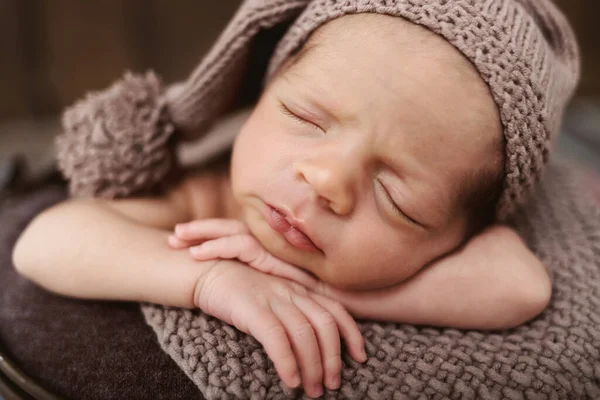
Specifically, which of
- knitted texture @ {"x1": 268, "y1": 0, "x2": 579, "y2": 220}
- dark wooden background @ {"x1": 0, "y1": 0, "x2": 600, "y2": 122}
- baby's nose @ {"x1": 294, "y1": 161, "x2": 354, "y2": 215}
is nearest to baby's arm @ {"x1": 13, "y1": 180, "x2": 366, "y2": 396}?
baby's nose @ {"x1": 294, "y1": 161, "x2": 354, "y2": 215}

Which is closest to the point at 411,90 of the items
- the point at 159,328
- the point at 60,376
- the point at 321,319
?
the point at 321,319

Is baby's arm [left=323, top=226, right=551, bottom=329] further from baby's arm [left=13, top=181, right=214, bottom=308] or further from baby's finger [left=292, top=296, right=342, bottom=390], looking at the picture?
baby's arm [left=13, top=181, right=214, bottom=308]

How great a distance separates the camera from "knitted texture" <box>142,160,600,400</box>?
64 centimetres

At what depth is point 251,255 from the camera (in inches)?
29.5

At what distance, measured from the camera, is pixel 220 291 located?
678mm

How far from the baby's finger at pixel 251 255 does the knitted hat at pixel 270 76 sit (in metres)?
0.23

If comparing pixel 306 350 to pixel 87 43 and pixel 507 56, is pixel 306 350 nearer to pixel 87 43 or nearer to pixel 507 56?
pixel 507 56

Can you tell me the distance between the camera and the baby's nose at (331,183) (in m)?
0.65

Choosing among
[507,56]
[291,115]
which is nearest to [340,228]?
[291,115]

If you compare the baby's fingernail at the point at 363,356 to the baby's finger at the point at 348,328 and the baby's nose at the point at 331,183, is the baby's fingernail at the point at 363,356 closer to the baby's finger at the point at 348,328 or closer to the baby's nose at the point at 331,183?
the baby's finger at the point at 348,328

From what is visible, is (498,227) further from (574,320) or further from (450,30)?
(450,30)

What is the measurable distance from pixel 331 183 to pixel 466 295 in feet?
0.87

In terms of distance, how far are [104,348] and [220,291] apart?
0.57 feet

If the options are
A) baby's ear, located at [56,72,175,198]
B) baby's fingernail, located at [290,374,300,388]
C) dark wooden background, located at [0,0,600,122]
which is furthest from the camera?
dark wooden background, located at [0,0,600,122]
